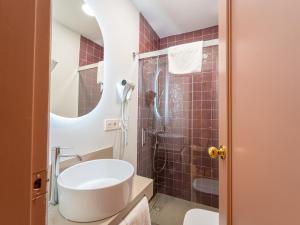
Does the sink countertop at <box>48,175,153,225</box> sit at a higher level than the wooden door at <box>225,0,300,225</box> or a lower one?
lower

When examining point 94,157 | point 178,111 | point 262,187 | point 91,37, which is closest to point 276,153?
point 262,187

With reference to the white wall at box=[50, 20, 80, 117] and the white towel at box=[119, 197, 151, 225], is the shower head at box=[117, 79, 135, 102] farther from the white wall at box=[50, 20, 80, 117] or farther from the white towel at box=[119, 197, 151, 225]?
the white towel at box=[119, 197, 151, 225]

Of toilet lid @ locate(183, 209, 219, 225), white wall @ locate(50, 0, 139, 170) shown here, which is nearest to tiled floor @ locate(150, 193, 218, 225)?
toilet lid @ locate(183, 209, 219, 225)

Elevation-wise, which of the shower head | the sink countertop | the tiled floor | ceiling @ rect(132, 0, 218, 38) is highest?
ceiling @ rect(132, 0, 218, 38)

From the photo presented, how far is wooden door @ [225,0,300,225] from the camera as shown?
362mm

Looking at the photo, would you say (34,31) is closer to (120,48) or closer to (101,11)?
(101,11)

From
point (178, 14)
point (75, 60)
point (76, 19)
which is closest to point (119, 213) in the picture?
point (75, 60)

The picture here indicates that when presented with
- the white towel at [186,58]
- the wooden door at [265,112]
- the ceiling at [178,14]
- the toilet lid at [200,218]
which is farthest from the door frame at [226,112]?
the ceiling at [178,14]

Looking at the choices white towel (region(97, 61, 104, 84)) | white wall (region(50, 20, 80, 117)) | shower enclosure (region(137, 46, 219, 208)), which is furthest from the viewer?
shower enclosure (region(137, 46, 219, 208))

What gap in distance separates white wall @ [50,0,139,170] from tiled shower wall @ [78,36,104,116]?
0.06 metres

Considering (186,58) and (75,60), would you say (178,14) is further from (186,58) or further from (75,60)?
(75,60)

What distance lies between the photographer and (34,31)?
1.06 feet

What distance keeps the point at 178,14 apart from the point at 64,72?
163cm

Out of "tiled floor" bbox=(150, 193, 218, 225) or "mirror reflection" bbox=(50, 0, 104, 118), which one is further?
"tiled floor" bbox=(150, 193, 218, 225)
